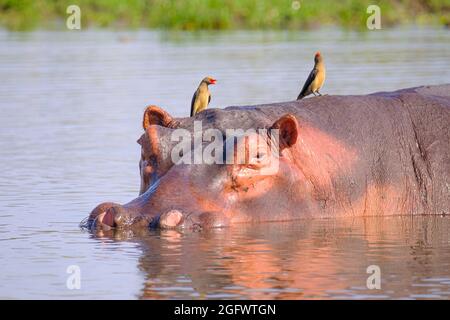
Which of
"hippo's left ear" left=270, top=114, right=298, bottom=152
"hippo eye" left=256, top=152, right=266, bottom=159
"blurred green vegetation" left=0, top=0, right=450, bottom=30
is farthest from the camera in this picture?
"blurred green vegetation" left=0, top=0, right=450, bottom=30

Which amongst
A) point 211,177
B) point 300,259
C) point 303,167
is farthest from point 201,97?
point 300,259

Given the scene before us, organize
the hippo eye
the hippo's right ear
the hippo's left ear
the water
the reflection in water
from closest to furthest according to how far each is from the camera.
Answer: the reflection in water → the water → the hippo eye → the hippo's left ear → the hippo's right ear

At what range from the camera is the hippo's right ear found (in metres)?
10.2

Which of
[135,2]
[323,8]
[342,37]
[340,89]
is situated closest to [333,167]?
[340,89]

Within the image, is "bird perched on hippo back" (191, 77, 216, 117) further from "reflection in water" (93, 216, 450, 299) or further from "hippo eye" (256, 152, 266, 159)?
"hippo eye" (256, 152, 266, 159)

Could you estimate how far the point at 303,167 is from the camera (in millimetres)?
10094

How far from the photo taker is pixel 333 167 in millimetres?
10273

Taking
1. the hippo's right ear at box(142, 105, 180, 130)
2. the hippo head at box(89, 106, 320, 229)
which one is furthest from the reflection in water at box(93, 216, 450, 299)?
the hippo's right ear at box(142, 105, 180, 130)

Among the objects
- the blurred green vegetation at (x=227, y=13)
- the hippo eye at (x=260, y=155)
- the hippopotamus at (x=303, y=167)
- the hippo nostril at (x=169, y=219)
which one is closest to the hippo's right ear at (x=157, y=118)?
the hippopotamus at (x=303, y=167)

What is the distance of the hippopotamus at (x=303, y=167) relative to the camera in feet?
31.5

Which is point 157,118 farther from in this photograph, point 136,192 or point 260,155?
point 136,192

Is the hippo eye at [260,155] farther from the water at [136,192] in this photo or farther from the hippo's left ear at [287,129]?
the water at [136,192]

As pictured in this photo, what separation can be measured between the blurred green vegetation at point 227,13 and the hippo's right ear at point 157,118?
28647mm
